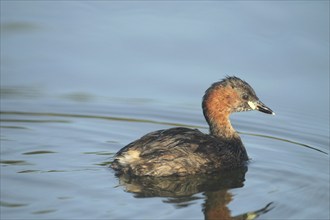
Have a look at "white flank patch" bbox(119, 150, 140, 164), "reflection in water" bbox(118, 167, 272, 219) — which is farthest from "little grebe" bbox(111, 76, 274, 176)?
"reflection in water" bbox(118, 167, 272, 219)

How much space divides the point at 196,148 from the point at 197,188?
0.74m

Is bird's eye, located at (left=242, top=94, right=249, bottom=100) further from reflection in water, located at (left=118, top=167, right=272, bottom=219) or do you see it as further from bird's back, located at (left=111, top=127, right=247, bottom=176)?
reflection in water, located at (left=118, top=167, right=272, bottom=219)

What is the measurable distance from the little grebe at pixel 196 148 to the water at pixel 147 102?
17 cm

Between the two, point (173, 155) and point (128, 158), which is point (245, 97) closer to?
point (173, 155)

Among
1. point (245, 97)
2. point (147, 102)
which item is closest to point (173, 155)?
point (245, 97)

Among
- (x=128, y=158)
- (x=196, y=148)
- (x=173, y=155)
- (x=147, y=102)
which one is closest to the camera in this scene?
(x=128, y=158)

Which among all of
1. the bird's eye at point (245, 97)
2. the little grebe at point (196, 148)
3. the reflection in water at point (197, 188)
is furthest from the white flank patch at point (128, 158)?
the bird's eye at point (245, 97)

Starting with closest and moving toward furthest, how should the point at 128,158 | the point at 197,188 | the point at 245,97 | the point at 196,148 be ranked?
1. the point at 197,188
2. the point at 128,158
3. the point at 196,148
4. the point at 245,97

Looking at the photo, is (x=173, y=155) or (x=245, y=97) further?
(x=245, y=97)

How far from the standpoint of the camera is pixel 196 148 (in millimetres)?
9992

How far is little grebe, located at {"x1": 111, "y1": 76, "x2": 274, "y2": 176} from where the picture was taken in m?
9.72

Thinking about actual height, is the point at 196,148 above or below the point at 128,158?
above

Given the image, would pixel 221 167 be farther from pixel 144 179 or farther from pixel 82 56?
pixel 82 56

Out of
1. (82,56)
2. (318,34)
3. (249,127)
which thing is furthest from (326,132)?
(82,56)
